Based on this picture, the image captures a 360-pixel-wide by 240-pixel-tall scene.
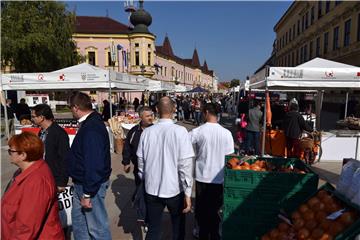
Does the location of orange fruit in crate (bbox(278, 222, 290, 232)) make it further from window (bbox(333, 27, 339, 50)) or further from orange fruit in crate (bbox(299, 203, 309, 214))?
window (bbox(333, 27, 339, 50))

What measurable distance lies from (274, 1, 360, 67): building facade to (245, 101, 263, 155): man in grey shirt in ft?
56.1

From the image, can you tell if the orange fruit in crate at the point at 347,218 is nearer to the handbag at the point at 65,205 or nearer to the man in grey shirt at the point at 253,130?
the handbag at the point at 65,205

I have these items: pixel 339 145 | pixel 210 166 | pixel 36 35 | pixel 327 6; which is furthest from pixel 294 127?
pixel 327 6

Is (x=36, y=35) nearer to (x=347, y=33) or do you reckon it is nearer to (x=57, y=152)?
(x=57, y=152)

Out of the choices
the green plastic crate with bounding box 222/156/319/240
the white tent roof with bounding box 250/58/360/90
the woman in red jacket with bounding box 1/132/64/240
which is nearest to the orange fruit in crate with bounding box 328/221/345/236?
the green plastic crate with bounding box 222/156/319/240

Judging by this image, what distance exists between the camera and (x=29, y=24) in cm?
2289

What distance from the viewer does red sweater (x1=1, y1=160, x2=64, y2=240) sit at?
2.21 m

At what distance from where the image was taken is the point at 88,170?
2854 mm

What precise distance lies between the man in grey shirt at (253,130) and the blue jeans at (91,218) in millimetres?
6072

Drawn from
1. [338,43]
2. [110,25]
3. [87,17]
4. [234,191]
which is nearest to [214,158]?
[234,191]

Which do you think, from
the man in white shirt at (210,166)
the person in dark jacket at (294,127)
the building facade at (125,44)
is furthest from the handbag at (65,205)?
the building facade at (125,44)

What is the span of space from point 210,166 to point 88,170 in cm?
159

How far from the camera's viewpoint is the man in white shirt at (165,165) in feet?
9.60

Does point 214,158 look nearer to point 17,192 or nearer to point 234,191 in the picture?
point 234,191
